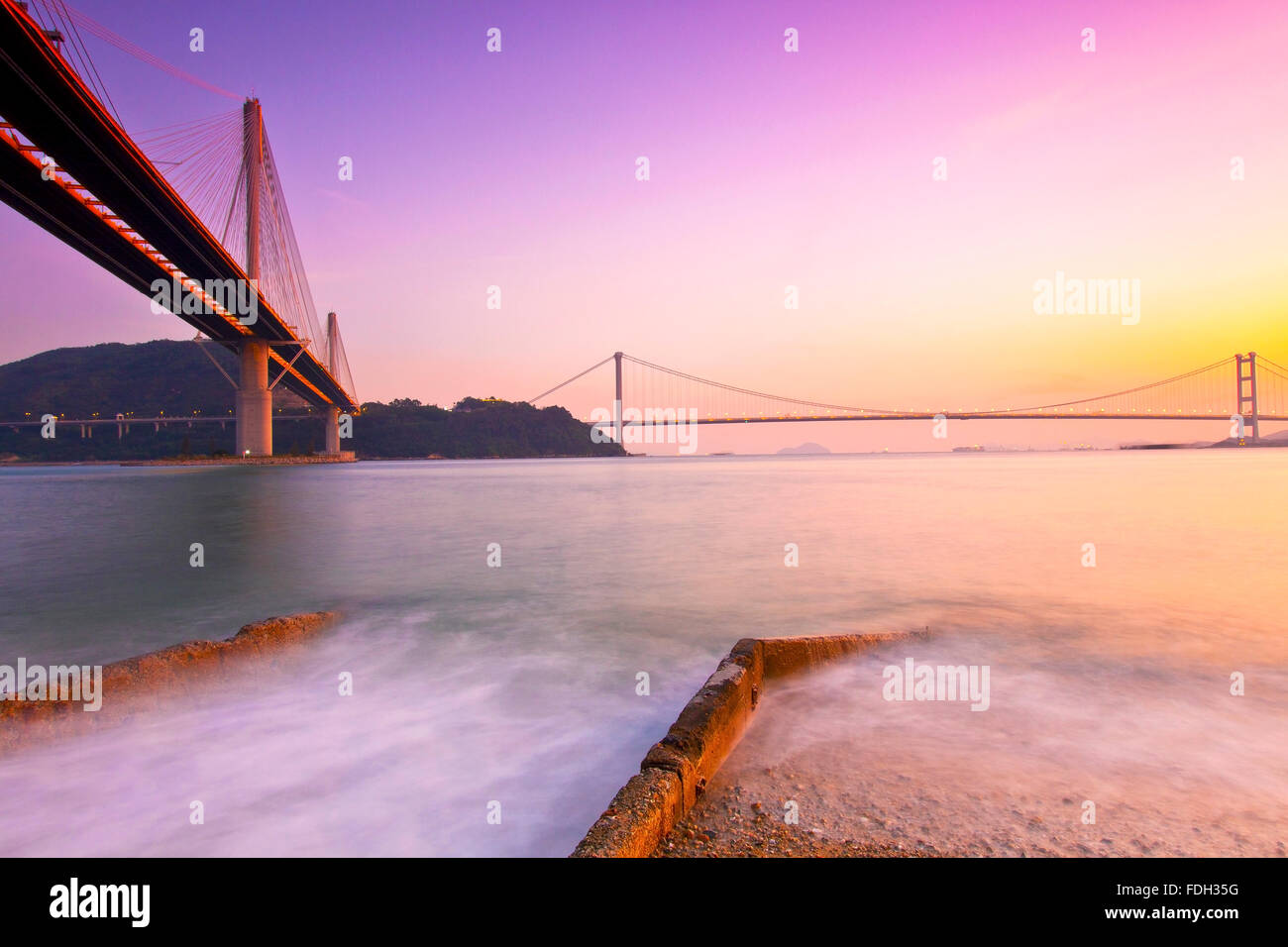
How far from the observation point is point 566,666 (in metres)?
4.75

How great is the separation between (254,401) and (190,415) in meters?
45.8

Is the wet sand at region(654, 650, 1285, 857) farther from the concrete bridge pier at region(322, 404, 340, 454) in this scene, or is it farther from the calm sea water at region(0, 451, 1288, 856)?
the concrete bridge pier at region(322, 404, 340, 454)

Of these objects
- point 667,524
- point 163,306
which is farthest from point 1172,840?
point 163,306

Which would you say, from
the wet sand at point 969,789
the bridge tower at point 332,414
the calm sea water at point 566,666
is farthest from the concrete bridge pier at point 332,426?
the wet sand at point 969,789

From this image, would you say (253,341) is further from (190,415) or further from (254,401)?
(190,415)

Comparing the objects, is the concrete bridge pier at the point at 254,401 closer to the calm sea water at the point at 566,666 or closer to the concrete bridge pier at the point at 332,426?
the concrete bridge pier at the point at 332,426

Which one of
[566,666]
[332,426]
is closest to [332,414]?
[332,426]

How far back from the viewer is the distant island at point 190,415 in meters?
75.2

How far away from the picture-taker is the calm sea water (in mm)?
2641

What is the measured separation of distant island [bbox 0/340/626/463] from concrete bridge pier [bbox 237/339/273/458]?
60.4 feet

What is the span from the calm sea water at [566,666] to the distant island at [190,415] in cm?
6115

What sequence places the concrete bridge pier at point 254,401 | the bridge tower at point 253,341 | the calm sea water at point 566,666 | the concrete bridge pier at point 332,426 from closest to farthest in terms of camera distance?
the calm sea water at point 566,666
the bridge tower at point 253,341
the concrete bridge pier at point 254,401
the concrete bridge pier at point 332,426

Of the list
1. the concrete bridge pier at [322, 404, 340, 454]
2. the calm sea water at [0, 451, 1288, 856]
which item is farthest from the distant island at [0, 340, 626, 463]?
the calm sea water at [0, 451, 1288, 856]
